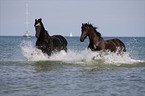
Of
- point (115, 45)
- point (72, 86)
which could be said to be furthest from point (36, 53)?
point (72, 86)

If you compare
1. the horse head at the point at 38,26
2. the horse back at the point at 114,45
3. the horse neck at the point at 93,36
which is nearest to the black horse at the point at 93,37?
the horse neck at the point at 93,36

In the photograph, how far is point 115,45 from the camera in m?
14.5

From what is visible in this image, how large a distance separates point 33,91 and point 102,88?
7.12 ft

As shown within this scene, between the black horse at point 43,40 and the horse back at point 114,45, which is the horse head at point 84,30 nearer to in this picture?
the horse back at point 114,45

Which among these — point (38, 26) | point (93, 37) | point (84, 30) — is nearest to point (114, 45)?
point (93, 37)

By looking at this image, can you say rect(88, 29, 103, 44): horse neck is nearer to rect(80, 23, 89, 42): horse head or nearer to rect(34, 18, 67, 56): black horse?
rect(80, 23, 89, 42): horse head

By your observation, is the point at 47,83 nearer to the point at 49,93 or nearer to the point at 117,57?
the point at 49,93

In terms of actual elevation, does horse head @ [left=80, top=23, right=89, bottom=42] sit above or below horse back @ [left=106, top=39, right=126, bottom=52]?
above

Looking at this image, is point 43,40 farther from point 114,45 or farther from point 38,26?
point 114,45

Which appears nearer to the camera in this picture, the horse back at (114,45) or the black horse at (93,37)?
the black horse at (93,37)

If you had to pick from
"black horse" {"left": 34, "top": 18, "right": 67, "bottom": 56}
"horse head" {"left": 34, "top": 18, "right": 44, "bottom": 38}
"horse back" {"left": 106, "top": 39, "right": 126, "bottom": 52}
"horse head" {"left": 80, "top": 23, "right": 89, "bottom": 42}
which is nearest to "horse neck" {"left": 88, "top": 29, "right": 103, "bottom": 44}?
"horse head" {"left": 80, "top": 23, "right": 89, "bottom": 42}

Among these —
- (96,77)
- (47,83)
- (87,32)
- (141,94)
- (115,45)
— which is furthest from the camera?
(115,45)

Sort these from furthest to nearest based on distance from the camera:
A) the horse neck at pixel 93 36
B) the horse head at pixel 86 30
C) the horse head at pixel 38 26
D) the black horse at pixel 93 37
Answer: the horse head at pixel 38 26 < the horse neck at pixel 93 36 < the black horse at pixel 93 37 < the horse head at pixel 86 30

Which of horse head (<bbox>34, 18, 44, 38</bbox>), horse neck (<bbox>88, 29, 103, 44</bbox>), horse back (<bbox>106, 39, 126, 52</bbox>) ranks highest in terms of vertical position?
horse head (<bbox>34, 18, 44, 38</bbox>)
